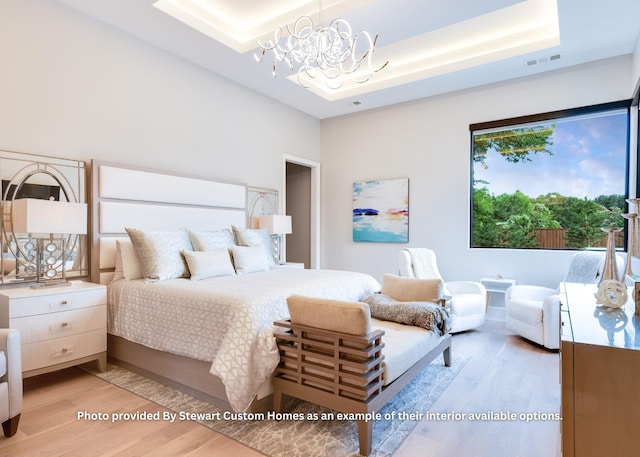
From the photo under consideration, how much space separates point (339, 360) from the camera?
1908 millimetres

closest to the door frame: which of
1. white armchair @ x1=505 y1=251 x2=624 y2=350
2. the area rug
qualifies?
white armchair @ x1=505 y1=251 x2=624 y2=350

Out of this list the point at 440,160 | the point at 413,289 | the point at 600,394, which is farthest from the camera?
the point at 440,160

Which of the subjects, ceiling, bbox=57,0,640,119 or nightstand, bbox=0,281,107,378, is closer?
nightstand, bbox=0,281,107,378

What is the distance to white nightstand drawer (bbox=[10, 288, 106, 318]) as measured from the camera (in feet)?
7.84

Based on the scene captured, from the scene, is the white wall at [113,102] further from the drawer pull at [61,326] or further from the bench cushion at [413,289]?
the bench cushion at [413,289]

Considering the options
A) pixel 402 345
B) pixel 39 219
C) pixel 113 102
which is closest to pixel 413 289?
pixel 402 345

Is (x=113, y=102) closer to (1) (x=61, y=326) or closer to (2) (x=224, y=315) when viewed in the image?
(1) (x=61, y=326)

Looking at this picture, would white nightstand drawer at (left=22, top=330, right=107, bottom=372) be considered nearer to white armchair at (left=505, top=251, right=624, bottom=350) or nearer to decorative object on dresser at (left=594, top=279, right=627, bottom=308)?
decorative object on dresser at (left=594, top=279, right=627, bottom=308)

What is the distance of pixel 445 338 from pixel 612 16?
121 inches

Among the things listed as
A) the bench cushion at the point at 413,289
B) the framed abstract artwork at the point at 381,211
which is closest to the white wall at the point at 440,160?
the framed abstract artwork at the point at 381,211

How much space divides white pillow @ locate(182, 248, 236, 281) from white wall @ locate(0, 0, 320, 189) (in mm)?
1291

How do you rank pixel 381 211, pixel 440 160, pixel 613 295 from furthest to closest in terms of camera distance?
pixel 381 211 < pixel 440 160 < pixel 613 295

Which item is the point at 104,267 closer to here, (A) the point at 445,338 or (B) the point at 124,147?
(B) the point at 124,147

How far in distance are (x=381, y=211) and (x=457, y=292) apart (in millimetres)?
1765
